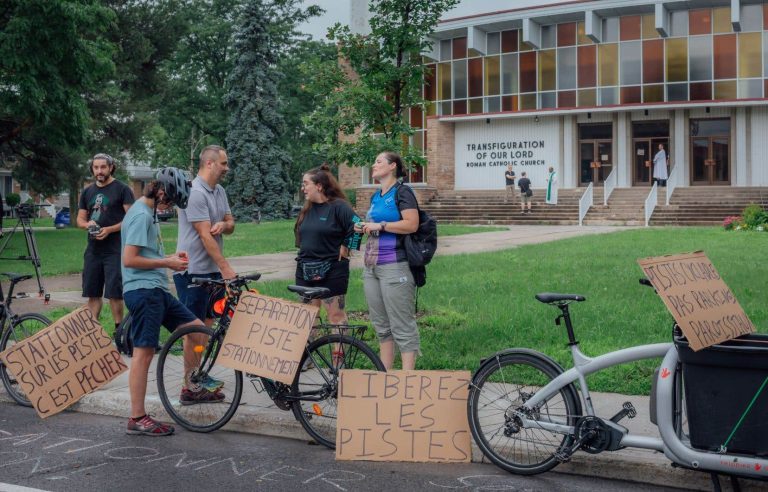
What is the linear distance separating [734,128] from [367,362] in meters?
37.1

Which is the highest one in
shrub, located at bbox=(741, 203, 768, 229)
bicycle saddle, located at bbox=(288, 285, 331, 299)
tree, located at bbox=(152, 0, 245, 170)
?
tree, located at bbox=(152, 0, 245, 170)

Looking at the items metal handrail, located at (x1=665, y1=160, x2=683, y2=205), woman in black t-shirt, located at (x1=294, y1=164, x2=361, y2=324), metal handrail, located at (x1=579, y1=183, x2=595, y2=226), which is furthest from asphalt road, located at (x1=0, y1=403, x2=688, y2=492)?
metal handrail, located at (x1=665, y1=160, x2=683, y2=205)

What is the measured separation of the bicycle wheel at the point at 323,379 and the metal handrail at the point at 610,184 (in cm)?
3286

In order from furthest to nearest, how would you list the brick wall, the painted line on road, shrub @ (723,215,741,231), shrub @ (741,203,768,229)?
the brick wall, shrub @ (723,215,741,231), shrub @ (741,203,768,229), the painted line on road

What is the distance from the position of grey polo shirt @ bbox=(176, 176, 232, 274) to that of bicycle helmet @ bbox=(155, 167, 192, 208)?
423 millimetres

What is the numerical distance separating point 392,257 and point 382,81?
16.4ft

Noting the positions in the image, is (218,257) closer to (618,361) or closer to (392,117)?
(618,361)

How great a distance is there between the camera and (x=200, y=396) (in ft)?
22.3

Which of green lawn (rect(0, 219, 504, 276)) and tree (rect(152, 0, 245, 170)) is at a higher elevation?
tree (rect(152, 0, 245, 170))

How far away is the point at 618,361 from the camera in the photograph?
16.8ft

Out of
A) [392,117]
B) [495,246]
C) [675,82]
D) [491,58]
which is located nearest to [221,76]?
[491,58]

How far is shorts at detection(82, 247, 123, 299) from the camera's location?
905 centimetres

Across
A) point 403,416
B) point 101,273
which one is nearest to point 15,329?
point 101,273

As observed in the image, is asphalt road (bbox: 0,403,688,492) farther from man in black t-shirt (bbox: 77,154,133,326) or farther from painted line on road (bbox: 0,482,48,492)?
man in black t-shirt (bbox: 77,154,133,326)
